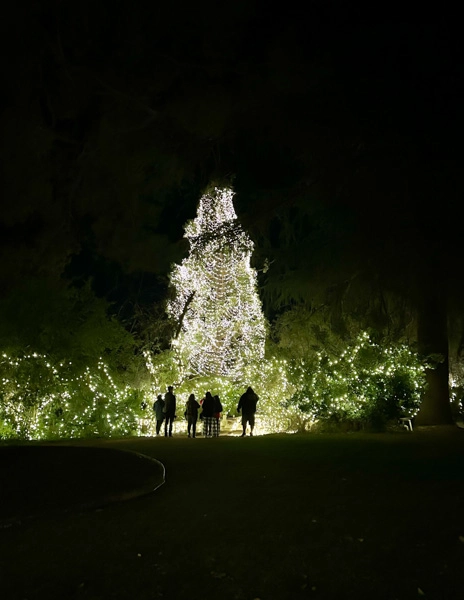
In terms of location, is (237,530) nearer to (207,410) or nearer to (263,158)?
(207,410)

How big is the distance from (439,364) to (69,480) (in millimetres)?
14307

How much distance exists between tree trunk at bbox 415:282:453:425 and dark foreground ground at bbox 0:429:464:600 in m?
8.96

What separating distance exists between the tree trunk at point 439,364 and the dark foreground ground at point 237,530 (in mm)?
8957

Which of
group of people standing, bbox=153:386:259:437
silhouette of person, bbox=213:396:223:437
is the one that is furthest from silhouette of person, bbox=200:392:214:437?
silhouette of person, bbox=213:396:223:437

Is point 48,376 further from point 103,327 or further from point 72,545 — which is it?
point 72,545

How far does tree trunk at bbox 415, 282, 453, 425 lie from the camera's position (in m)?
20.7

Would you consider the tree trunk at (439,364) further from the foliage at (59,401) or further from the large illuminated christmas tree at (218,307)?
the foliage at (59,401)

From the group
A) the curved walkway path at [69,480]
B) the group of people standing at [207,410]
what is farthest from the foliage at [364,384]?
the curved walkway path at [69,480]

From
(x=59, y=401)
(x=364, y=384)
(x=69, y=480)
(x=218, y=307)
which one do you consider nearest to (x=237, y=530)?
(x=69, y=480)

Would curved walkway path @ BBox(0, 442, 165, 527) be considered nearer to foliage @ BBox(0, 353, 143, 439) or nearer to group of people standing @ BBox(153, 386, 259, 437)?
group of people standing @ BBox(153, 386, 259, 437)

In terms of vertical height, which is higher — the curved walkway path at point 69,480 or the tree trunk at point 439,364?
the tree trunk at point 439,364

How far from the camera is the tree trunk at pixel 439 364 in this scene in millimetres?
20703

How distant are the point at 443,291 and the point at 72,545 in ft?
49.3

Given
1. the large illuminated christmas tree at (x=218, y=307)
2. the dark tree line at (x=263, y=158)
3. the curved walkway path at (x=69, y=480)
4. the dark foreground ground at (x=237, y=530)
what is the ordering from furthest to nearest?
1. the large illuminated christmas tree at (x=218, y=307)
2. the dark tree line at (x=263, y=158)
3. the curved walkway path at (x=69, y=480)
4. the dark foreground ground at (x=237, y=530)
